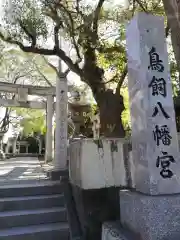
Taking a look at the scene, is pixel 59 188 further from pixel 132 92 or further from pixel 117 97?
pixel 117 97

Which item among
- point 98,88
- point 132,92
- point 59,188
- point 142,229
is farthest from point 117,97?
point 142,229

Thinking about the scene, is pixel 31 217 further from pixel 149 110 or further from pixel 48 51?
pixel 48 51

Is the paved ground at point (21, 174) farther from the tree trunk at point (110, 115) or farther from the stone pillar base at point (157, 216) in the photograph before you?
the stone pillar base at point (157, 216)

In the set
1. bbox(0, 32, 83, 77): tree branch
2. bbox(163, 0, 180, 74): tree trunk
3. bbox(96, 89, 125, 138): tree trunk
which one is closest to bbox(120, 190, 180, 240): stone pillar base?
bbox(163, 0, 180, 74): tree trunk

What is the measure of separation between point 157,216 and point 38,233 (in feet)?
8.25

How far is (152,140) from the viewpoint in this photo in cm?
308

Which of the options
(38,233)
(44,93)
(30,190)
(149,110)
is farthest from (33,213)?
(44,93)

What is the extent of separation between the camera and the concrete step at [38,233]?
442 cm

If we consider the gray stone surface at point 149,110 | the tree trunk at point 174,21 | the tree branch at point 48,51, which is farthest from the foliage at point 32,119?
the gray stone surface at point 149,110

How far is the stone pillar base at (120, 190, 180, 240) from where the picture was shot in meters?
2.84

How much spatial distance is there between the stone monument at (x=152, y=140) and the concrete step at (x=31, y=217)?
1.99 m

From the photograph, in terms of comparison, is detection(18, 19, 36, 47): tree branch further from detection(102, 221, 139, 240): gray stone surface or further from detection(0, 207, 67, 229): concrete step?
detection(102, 221, 139, 240): gray stone surface

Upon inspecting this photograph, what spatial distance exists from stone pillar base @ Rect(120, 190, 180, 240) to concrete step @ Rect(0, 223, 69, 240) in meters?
2.05

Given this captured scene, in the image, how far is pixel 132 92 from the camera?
3.45 meters
